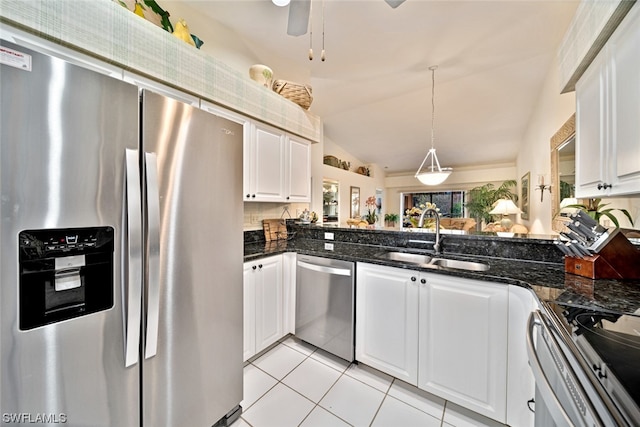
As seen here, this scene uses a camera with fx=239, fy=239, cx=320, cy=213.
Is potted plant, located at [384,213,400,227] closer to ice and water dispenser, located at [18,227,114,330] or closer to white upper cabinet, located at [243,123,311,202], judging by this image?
white upper cabinet, located at [243,123,311,202]

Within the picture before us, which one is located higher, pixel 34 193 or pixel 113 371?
pixel 34 193

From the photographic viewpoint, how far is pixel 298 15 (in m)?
1.71

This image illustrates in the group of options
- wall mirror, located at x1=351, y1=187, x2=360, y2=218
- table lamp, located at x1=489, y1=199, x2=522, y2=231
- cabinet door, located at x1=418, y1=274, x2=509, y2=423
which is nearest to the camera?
cabinet door, located at x1=418, y1=274, x2=509, y2=423

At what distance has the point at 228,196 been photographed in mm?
1306

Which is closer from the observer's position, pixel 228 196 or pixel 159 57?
pixel 228 196

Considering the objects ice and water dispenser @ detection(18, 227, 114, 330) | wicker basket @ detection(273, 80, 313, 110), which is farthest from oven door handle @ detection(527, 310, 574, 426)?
wicker basket @ detection(273, 80, 313, 110)

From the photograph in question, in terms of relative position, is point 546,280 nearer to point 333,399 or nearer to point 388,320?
point 388,320

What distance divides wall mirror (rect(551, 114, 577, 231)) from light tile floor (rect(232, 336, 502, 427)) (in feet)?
6.75

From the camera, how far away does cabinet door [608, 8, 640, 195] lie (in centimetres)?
99

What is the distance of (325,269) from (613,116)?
181 centimetres

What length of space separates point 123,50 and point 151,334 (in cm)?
154

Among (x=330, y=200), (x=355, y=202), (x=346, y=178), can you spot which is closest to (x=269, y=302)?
(x=330, y=200)

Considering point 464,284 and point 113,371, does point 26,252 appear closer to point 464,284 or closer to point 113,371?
point 113,371

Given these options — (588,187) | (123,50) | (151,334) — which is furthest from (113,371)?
(588,187)
